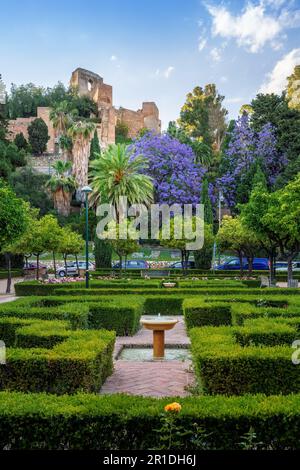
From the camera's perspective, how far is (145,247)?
44.9m

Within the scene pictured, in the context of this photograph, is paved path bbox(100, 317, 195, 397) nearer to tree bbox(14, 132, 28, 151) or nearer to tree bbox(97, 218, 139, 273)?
tree bbox(97, 218, 139, 273)

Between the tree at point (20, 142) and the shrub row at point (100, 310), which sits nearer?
the shrub row at point (100, 310)

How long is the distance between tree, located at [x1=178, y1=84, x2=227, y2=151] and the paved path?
2040 inches

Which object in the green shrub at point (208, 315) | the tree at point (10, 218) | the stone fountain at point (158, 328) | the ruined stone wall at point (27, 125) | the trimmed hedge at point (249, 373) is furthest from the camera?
the ruined stone wall at point (27, 125)

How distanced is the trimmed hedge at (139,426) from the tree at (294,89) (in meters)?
37.7

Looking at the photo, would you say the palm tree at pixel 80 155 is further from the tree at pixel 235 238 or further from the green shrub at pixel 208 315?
the green shrub at pixel 208 315

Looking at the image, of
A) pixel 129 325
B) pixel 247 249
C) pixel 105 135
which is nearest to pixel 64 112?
pixel 105 135

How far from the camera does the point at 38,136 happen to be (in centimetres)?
6525

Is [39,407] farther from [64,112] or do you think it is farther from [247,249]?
[64,112]

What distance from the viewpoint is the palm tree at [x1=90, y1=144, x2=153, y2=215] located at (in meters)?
36.5

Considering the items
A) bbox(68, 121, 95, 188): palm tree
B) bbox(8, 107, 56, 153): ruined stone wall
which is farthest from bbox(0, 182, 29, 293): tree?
bbox(8, 107, 56, 153): ruined stone wall

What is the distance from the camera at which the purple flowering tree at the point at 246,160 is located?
42.6 metres

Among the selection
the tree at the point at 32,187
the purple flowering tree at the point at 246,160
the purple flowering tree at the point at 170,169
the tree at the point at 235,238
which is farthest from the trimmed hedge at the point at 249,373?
the tree at the point at 32,187

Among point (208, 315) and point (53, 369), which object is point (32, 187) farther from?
point (53, 369)
